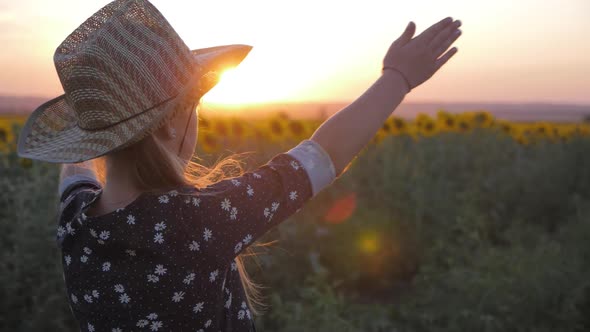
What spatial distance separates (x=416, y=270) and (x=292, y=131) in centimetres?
202

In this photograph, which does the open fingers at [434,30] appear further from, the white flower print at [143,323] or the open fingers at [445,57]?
the white flower print at [143,323]

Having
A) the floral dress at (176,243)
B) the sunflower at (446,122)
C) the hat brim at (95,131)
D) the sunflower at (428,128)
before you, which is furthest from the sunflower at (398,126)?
the floral dress at (176,243)

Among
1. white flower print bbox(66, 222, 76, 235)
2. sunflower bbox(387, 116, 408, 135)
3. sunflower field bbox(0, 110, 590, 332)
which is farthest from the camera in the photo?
sunflower bbox(387, 116, 408, 135)

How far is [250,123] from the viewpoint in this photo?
6.12 m

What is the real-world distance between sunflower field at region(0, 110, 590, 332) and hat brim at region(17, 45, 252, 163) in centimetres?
42

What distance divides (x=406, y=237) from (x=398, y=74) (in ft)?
11.0

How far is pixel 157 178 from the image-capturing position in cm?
126

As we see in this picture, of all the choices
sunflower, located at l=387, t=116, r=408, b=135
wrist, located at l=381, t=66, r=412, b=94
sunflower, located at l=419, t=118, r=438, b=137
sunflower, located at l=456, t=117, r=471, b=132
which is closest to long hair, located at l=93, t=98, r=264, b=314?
wrist, located at l=381, t=66, r=412, b=94

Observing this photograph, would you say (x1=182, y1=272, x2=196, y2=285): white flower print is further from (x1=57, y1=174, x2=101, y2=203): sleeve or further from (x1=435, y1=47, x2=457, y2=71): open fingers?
(x1=435, y1=47, x2=457, y2=71): open fingers

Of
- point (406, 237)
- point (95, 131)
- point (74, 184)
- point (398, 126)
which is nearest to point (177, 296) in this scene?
point (95, 131)

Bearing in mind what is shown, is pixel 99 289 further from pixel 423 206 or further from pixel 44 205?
pixel 423 206

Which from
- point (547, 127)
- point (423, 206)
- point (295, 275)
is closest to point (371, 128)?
point (295, 275)

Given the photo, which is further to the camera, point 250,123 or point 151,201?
point 250,123

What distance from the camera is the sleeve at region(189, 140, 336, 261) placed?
4.15 feet
